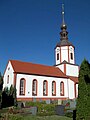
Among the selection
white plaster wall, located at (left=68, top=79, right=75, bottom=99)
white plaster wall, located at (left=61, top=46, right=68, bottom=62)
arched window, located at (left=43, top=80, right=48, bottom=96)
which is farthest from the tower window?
white plaster wall, located at (left=61, top=46, right=68, bottom=62)

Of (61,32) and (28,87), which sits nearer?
(28,87)

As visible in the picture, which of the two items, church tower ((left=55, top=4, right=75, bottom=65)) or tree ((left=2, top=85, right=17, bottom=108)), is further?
church tower ((left=55, top=4, right=75, bottom=65))

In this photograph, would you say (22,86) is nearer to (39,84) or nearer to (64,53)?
(39,84)

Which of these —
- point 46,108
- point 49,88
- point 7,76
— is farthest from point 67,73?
point 46,108

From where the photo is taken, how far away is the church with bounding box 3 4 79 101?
3281 centimetres

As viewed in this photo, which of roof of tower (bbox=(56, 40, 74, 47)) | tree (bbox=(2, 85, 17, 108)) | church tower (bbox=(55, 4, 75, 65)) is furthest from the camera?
roof of tower (bbox=(56, 40, 74, 47))

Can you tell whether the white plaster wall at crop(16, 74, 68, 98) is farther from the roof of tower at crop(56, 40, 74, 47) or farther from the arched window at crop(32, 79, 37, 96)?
the roof of tower at crop(56, 40, 74, 47)

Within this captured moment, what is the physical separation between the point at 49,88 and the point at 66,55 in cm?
938

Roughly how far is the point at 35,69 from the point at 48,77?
10.1 ft

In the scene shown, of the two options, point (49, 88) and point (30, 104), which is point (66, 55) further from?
point (30, 104)

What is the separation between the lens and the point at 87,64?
10766 mm

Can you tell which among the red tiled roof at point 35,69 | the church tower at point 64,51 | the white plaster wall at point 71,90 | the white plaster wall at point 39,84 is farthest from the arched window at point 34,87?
the church tower at point 64,51

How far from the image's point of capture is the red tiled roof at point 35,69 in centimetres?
3402

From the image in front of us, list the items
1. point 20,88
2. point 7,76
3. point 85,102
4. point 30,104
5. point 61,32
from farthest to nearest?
point 61,32 → point 7,76 → point 20,88 → point 30,104 → point 85,102
